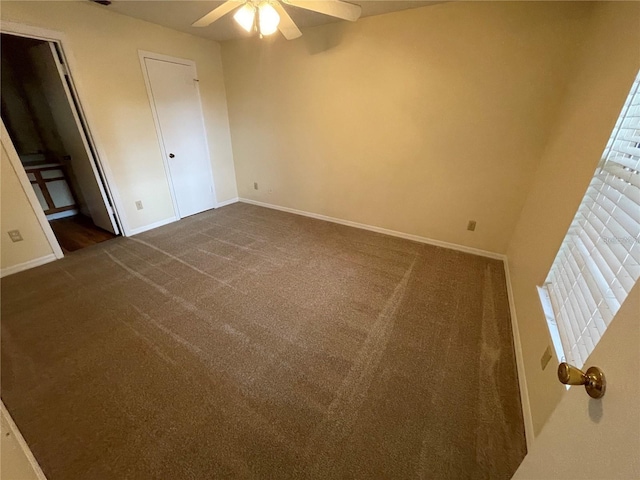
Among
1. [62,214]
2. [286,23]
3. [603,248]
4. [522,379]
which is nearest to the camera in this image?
[603,248]

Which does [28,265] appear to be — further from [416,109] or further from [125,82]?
[416,109]

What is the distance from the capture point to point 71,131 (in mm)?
3062

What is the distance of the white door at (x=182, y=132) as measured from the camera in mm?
→ 3332

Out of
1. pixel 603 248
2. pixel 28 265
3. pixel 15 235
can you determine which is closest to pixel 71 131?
pixel 15 235

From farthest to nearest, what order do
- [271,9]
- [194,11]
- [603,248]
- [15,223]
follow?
[194,11] < [15,223] < [271,9] < [603,248]

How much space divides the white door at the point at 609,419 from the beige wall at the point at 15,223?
157 inches

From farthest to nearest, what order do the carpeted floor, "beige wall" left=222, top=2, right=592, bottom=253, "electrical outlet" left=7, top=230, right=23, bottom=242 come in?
1. "electrical outlet" left=7, top=230, right=23, bottom=242
2. "beige wall" left=222, top=2, right=592, bottom=253
3. the carpeted floor

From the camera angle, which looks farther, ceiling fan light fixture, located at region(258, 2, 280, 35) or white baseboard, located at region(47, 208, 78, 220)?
white baseboard, located at region(47, 208, 78, 220)

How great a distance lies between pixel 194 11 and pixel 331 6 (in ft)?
5.93

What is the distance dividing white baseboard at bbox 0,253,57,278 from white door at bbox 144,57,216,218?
1.49 meters

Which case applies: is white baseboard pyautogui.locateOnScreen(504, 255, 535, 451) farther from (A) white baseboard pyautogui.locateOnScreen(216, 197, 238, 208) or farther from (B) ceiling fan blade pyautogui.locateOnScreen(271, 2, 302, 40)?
(A) white baseboard pyautogui.locateOnScreen(216, 197, 238, 208)

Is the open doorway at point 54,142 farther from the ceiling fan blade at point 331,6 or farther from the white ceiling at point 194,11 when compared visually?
the ceiling fan blade at point 331,6

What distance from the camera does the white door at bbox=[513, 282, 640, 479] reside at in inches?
17.4

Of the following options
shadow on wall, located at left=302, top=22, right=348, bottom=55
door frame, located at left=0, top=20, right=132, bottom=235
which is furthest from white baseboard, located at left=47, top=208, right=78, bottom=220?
shadow on wall, located at left=302, top=22, right=348, bottom=55
